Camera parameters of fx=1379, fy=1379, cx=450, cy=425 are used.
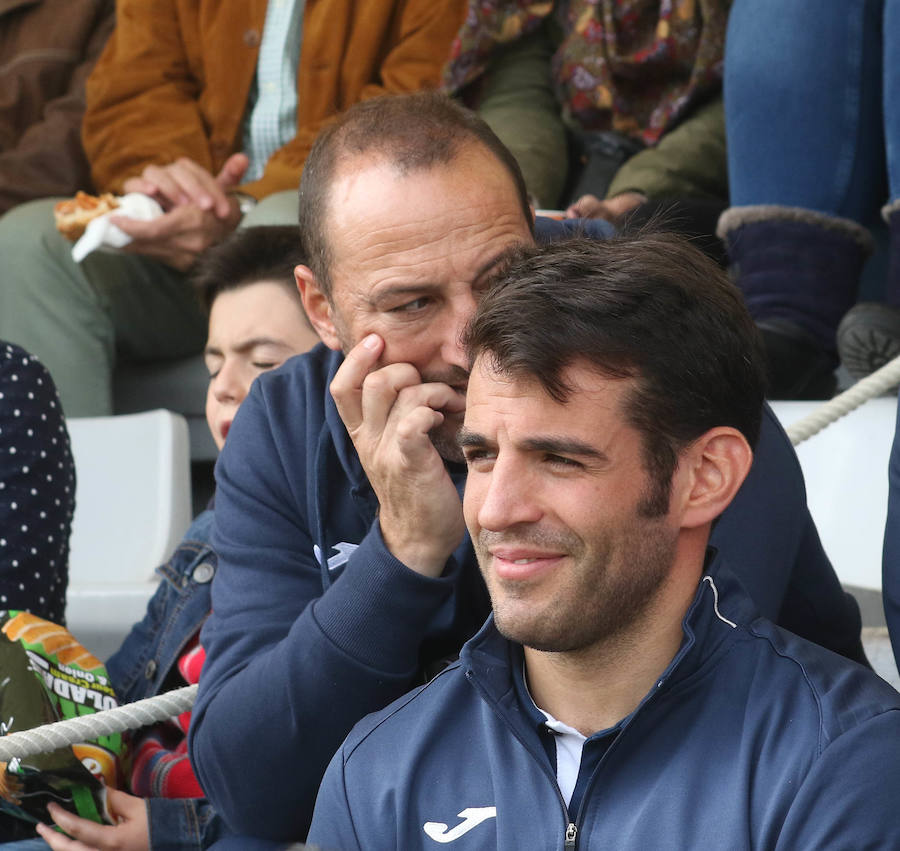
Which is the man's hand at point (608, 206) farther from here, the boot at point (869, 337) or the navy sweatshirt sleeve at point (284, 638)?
the navy sweatshirt sleeve at point (284, 638)

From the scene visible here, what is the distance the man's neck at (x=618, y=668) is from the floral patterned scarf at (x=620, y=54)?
5.91 feet

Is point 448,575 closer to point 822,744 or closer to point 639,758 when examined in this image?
point 639,758

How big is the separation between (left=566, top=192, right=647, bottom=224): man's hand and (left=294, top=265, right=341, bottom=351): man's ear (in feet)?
2.58

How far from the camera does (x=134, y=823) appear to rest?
5.15 ft

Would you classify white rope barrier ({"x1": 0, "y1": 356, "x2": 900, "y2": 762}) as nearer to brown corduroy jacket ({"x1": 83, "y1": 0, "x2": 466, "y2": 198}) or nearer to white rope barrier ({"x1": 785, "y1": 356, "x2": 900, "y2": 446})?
white rope barrier ({"x1": 785, "y1": 356, "x2": 900, "y2": 446})

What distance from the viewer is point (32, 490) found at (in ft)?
6.20

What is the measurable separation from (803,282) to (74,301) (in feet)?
5.35

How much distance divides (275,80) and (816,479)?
161cm

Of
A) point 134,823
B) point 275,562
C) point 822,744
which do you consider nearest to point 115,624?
point 134,823

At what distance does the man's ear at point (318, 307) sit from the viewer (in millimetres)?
1601

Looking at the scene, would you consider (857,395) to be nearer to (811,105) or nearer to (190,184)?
(811,105)

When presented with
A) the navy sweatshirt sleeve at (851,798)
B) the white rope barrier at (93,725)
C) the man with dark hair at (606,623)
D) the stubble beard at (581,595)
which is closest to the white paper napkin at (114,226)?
the white rope barrier at (93,725)

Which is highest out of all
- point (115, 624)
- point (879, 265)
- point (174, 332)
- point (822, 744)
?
point (822, 744)

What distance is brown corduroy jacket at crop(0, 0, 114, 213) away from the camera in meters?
3.33
